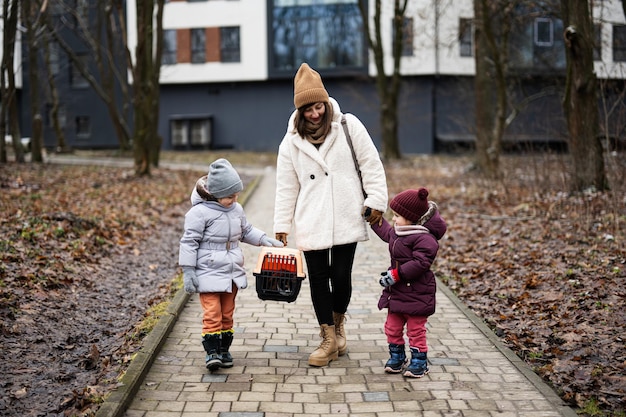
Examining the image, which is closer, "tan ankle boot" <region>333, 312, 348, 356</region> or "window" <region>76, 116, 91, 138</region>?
"tan ankle boot" <region>333, 312, 348, 356</region>

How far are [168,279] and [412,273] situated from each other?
4589 millimetres

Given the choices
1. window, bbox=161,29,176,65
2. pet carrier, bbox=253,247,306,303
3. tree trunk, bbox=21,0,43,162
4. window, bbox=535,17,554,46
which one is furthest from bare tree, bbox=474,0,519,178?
window, bbox=161,29,176,65

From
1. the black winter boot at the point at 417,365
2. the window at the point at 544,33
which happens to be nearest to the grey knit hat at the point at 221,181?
the black winter boot at the point at 417,365

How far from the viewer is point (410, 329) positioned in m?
5.43

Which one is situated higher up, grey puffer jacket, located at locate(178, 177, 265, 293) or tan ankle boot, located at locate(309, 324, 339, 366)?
grey puffer jacket, located at locate(178, 177, 265, 293)

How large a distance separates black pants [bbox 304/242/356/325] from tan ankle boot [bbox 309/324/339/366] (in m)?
0.06

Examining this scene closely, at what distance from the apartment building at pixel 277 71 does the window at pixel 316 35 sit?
53 mm

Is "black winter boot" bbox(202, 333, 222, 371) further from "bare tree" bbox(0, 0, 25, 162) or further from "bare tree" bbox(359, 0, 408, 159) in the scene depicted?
"bare tree" bbox(359, 0, 408, 159)

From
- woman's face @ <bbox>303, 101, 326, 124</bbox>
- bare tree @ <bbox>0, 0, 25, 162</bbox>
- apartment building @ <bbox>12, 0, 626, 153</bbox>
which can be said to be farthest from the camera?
apartment building @ <bbox>12, 0, 626, 153</bbox>

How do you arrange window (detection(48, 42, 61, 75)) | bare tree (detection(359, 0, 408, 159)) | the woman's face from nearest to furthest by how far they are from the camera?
the woman's face, bare tree (detection(359, 0, 408, 159)), window (detection(48, 42, 61, 75))

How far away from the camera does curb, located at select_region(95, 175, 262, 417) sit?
468 cm

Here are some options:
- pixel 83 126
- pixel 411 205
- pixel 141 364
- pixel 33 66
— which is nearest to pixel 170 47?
pixel 83 126

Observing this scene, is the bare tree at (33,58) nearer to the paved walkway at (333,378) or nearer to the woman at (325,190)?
the paved walkway at (333,378)

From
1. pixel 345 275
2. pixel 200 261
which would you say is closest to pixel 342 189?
pixel 345 275
